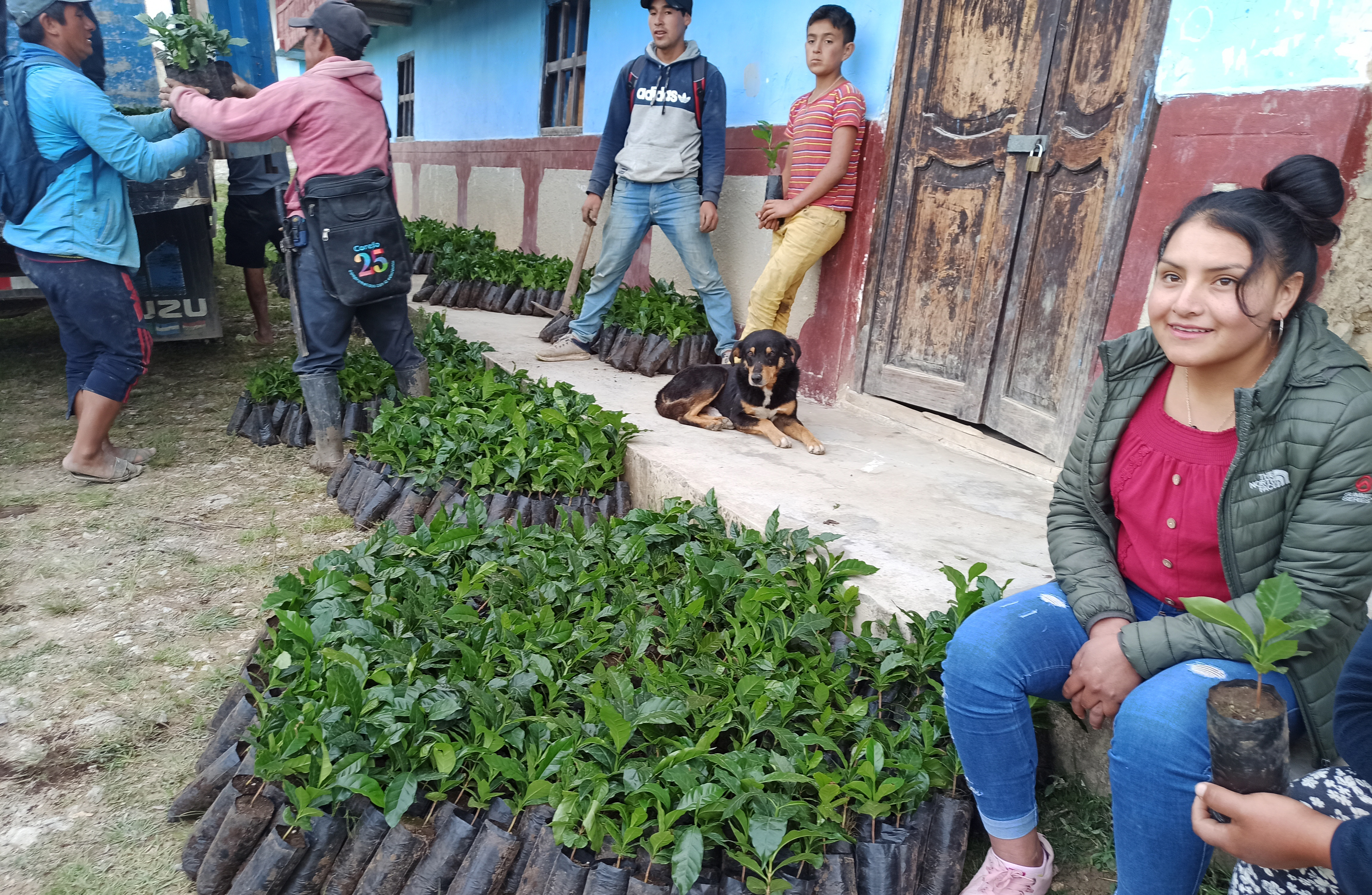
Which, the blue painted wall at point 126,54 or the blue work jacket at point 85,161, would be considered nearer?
the blue work jacket at point 85,161

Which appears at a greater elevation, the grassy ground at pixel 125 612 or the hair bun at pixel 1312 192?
the hair bun at pixel 1312 192

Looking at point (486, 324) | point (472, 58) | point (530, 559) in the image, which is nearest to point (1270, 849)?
point (530, 559)

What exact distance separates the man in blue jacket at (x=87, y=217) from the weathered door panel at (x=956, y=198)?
149 inches

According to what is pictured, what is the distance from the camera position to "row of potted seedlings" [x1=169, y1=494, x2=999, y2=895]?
195cm

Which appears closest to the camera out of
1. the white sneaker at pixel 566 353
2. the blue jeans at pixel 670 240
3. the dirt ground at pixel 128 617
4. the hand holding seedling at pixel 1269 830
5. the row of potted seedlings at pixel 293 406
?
the hand holding seedling at pixel 1269 830

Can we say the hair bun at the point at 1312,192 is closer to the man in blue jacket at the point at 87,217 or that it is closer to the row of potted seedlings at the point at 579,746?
the row of potted seedlings at the point at 579,746

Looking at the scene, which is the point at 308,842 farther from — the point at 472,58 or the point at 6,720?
the point at 472,58

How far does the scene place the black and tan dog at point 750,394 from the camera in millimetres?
4418

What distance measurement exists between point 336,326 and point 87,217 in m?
1.22

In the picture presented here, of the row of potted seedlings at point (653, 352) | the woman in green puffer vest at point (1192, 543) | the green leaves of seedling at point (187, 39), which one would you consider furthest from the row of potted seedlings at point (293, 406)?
the woman in green puffer vest at point (1192, 543)

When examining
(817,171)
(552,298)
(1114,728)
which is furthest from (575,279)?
(1114,728)

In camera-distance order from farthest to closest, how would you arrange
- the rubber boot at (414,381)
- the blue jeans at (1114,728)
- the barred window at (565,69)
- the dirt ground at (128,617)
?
the barred window at (565,69) → the rubber boot at (414,381) → the dirt ground at (128,617) → the blue jeans at (1114,728)

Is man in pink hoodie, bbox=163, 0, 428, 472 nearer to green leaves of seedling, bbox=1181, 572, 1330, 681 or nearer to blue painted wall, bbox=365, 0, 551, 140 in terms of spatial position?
green leaves of seedling, bbox=1181, 572, 1330, 681

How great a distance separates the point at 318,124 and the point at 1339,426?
4.26 metres
